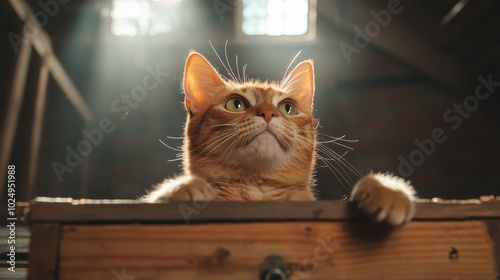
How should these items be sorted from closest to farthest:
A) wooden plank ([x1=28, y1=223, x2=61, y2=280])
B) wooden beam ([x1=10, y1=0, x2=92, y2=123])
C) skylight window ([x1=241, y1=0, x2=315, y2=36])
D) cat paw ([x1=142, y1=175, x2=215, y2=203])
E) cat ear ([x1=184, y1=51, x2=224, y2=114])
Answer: wooden plank ([x1=28, y1=223, x2=61, y2=280]) → cat paw ([x1=142, y1=175, x2=215, y2=203]) → cat ear ([x1=184, y1=51, x2=224, y2=114]) → wooden beam ([x1=10, y1=0, x2=92, y2=123]) → skylight window ([x1=241, y1=0, x2=315, y2=36])

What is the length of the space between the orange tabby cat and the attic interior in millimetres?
2771

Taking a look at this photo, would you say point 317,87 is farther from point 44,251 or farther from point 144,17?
point 44,251

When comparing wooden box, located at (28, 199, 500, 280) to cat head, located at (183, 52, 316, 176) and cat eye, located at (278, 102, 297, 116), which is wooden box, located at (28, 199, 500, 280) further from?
cat eye, located at (278, 102, 297, 116)

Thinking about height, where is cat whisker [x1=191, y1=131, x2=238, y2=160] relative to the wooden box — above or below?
above

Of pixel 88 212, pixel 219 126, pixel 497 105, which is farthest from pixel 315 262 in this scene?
pixel 497 105

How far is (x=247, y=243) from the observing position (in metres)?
1.02

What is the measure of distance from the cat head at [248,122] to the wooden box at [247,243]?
0.47 meters

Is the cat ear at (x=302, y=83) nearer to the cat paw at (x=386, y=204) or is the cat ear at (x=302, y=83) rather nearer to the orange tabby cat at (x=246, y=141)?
the orange tabby cat at (x=246, y=141)

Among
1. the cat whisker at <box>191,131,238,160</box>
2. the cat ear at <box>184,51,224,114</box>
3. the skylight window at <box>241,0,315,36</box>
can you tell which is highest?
the skylight window at <box>241,0,315,36</box>

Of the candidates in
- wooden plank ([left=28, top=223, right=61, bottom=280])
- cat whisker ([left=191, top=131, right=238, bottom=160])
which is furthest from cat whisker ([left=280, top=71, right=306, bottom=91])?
wooden plank ([left=28, top=223, right=61, bottom=280])

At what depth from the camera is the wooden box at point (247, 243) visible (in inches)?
38.8

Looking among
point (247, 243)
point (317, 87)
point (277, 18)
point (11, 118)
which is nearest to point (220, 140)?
point (247, 243)

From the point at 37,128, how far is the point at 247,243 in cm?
277

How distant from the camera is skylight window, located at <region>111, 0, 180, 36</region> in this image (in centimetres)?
501
